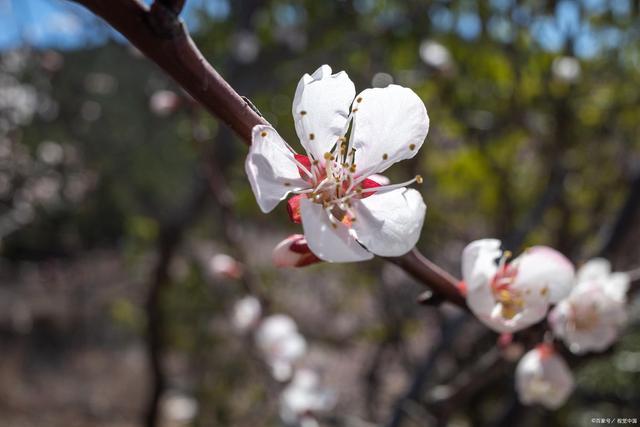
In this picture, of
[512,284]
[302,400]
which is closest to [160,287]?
[302,400]

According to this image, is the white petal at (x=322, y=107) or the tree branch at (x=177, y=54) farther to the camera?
the white petal at (x=322, y=107)

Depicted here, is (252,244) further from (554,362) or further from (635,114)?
(554,362)

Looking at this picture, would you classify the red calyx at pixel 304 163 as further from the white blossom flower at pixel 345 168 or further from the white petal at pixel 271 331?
the white petal at pixel 271 331

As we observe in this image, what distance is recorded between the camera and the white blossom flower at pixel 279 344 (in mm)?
1437

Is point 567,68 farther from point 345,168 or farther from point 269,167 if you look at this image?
point 269,167

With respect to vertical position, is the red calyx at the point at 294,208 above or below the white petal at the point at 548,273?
above

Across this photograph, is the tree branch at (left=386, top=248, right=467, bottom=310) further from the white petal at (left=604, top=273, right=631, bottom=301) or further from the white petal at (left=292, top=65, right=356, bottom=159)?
the white petal at (left=604, top=273, right=631, bottom=301)

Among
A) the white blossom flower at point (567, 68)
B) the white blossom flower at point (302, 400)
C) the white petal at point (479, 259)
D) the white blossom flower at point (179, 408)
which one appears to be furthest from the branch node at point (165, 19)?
the white blossom flower at point (179, 408)

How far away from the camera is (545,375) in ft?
2.60

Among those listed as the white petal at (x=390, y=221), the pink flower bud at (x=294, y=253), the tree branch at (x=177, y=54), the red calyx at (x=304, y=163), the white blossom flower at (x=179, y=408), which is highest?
the tree branch at (x=177, y=54)

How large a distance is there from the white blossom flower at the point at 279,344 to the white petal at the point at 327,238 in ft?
3.36

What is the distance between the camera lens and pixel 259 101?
2.71 metres

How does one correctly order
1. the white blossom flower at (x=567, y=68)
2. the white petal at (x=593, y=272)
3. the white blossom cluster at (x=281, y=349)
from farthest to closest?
the white blossom flower at (x=567, y=68) → the white blossom cluster at (x=281, y=349) → the white petal at (x=593, y=272)

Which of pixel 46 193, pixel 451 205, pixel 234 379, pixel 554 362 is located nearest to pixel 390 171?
pixel 451 205
